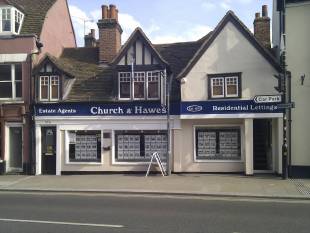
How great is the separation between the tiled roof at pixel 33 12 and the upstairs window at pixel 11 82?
1909 millimetres

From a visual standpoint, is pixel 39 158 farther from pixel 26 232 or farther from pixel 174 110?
pixel 26 232

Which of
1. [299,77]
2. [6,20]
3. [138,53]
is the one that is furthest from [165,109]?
[6,20]

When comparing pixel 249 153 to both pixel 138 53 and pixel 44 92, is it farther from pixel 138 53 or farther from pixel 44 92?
pixel 44 92

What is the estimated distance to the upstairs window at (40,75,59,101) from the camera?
23.2 m

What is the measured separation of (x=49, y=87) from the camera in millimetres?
23219

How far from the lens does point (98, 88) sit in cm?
2325

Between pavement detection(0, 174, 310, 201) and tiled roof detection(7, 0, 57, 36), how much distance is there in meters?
7.52

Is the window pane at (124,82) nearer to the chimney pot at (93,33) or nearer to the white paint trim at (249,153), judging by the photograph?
the white paint trim at (249,153)

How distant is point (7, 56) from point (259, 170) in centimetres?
1333

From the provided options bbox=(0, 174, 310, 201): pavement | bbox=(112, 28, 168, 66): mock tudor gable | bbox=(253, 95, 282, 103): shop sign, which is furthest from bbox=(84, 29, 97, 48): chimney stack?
bbox=(253, 95, 282, 103): shop sign

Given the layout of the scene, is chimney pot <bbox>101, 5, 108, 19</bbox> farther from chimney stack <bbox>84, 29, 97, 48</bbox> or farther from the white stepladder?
the white stepladder

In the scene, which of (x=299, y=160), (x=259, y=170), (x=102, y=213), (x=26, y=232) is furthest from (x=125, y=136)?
(x=26, y=232)

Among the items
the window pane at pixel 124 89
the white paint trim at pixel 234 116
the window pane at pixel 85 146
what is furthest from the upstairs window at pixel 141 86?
the window pane at pixel 85 146

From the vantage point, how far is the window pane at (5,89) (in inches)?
923
